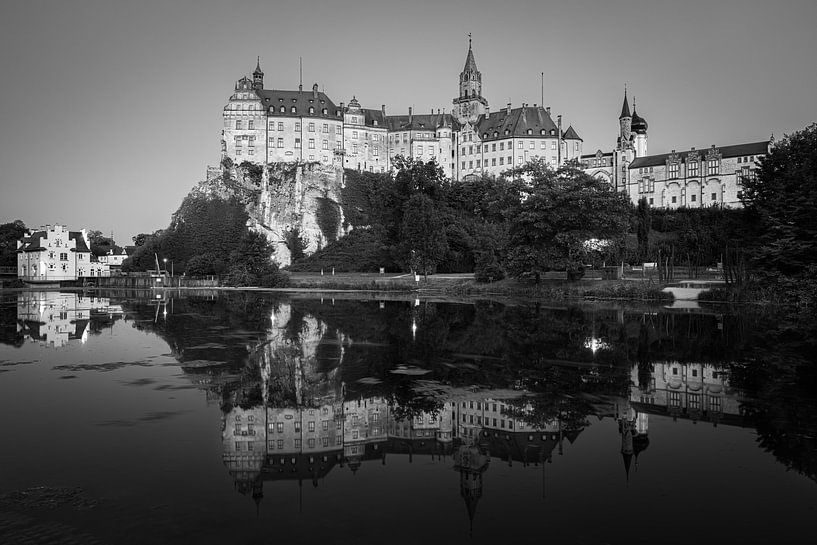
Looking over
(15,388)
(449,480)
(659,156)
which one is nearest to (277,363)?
(15,388)

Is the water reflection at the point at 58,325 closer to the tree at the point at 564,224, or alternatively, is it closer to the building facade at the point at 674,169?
the tree at the point at 564,224

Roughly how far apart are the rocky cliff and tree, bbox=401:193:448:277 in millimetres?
37224

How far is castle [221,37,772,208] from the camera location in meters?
101

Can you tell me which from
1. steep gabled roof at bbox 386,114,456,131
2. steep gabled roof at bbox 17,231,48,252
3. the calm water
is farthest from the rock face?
the calm water

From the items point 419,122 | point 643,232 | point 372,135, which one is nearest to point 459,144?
point 419,122

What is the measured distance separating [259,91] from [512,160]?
47264 mm

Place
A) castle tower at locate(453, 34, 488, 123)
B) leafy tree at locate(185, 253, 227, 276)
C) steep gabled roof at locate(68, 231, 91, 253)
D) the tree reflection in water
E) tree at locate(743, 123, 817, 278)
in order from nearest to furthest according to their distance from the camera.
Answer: the tree reflection in water < tree at locate(743, 123, 817, 278) < leafy tree at locate(185, 253, 227, 276) < steep gabled roof at locate(68, 231, 91, 253) < castle tower at locate(453, 34, 488, 123)

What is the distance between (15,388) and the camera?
483 inches

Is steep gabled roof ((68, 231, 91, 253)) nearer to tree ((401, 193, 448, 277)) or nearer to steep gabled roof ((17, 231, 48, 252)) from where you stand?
steep gabled roof ((17, 231, 48, 252))

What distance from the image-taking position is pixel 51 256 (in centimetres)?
9831

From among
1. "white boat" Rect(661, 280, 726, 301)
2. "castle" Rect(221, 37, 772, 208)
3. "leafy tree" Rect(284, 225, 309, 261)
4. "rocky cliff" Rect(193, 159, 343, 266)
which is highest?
"castle" Rect(221, 37, 772, 208)

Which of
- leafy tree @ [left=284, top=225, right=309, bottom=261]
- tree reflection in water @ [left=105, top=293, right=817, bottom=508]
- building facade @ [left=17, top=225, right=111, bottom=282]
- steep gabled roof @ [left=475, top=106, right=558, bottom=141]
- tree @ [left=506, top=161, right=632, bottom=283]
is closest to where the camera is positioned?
tree reflection in water @ [left=105, top=293, right=817, bottom=508]

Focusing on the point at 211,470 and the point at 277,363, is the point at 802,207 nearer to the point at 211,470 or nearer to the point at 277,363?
the point at 277,363

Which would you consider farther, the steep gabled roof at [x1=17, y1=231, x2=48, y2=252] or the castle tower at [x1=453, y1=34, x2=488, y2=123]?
the castle tower at [x1=453, y1=34, x2=488, y2=123]
